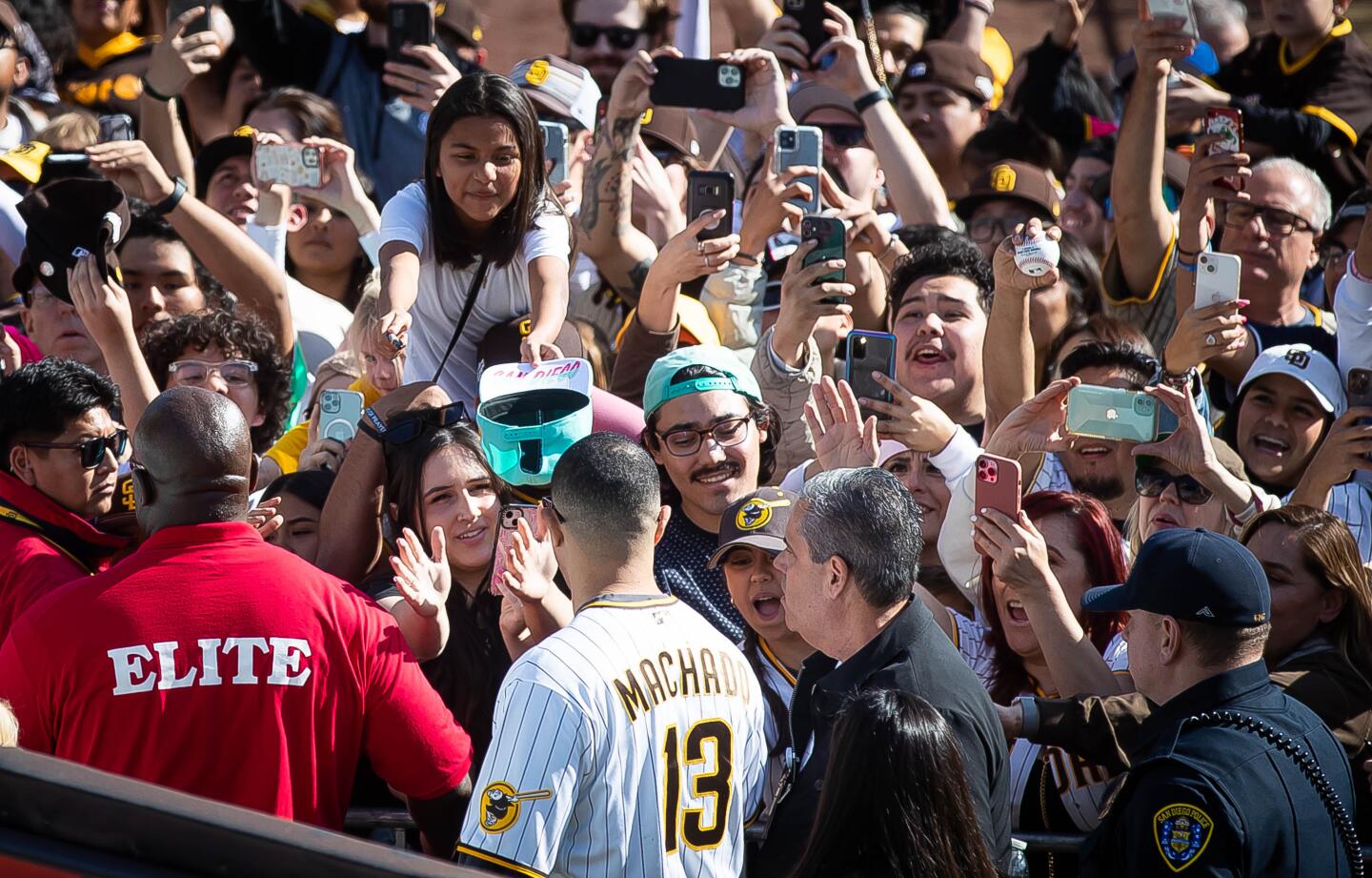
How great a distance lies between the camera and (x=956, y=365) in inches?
216

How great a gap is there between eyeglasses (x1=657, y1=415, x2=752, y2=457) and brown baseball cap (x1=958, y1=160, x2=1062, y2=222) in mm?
2697

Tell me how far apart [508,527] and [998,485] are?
123 cm

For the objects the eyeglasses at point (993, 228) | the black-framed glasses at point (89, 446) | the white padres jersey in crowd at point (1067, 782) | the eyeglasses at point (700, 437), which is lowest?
the white padres jersey in crowd at point (1067, 782)

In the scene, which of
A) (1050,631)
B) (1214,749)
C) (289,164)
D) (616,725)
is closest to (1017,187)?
(289,164)

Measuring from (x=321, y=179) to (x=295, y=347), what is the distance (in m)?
0.74

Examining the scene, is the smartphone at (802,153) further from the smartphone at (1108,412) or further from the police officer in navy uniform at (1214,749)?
the police officer in navy uniform at (1214,749)

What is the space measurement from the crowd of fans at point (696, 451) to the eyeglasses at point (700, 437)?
0.11ft

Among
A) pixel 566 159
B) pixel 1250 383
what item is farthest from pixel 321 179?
pixel 1250 383

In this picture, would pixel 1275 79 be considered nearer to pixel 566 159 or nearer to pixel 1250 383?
pixel 1250 383

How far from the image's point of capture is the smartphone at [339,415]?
203 inches

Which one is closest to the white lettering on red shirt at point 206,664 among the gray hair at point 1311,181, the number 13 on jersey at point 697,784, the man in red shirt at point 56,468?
the man in red shirt at point 56,468

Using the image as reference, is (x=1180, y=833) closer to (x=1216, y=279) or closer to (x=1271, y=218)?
(x=1216, y=279)

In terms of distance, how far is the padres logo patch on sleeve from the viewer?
3137mm

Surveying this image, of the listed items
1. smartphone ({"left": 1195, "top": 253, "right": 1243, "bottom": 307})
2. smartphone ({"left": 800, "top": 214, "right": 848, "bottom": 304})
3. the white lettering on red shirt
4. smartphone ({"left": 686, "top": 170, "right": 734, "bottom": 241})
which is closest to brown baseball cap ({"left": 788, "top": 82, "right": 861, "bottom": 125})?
smartphone ({"left": 686, "top": 170, "right": 734, "bottom": 241})
